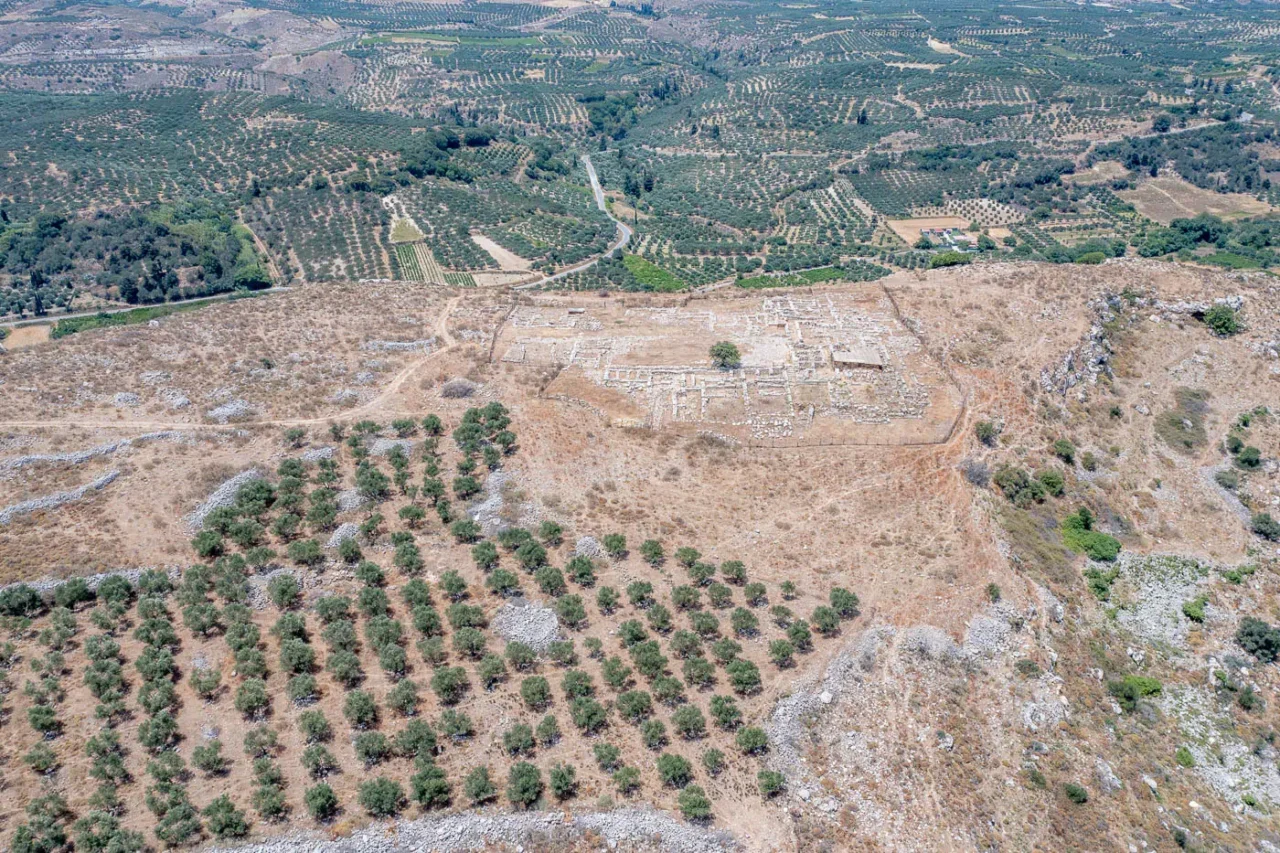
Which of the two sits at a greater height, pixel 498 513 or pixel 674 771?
pixel 498 513

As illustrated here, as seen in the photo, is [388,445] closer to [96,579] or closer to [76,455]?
[96,579]

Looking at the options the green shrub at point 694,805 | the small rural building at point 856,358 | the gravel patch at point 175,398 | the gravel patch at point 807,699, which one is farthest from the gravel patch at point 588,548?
the gravel patch at point 175,398

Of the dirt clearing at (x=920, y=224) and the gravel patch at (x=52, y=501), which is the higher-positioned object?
the gravel patch at (x=52, y=501)

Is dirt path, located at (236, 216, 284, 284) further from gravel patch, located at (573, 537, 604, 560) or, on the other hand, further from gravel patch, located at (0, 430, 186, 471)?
gravel patch, located at (573, 537, 604, 560)

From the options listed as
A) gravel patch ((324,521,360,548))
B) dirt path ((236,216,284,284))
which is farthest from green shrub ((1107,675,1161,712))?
dirt path ((236,216,284,284))

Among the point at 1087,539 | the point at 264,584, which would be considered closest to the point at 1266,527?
the point at 1087,539

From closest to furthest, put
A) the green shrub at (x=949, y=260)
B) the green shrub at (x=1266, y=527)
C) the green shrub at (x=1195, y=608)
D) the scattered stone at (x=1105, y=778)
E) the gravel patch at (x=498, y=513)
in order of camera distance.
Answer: the scattered stone at (x=1105, y=778) → the green shrub at (x=1195, y=608) → the gravel patch at (x=498, y=513) → the green shrub at (x=1266, y=527) → the green shrub at (x=949, y=260)

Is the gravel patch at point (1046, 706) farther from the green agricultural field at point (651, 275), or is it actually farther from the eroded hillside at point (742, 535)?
the green agricultural field at point (651, 275)
